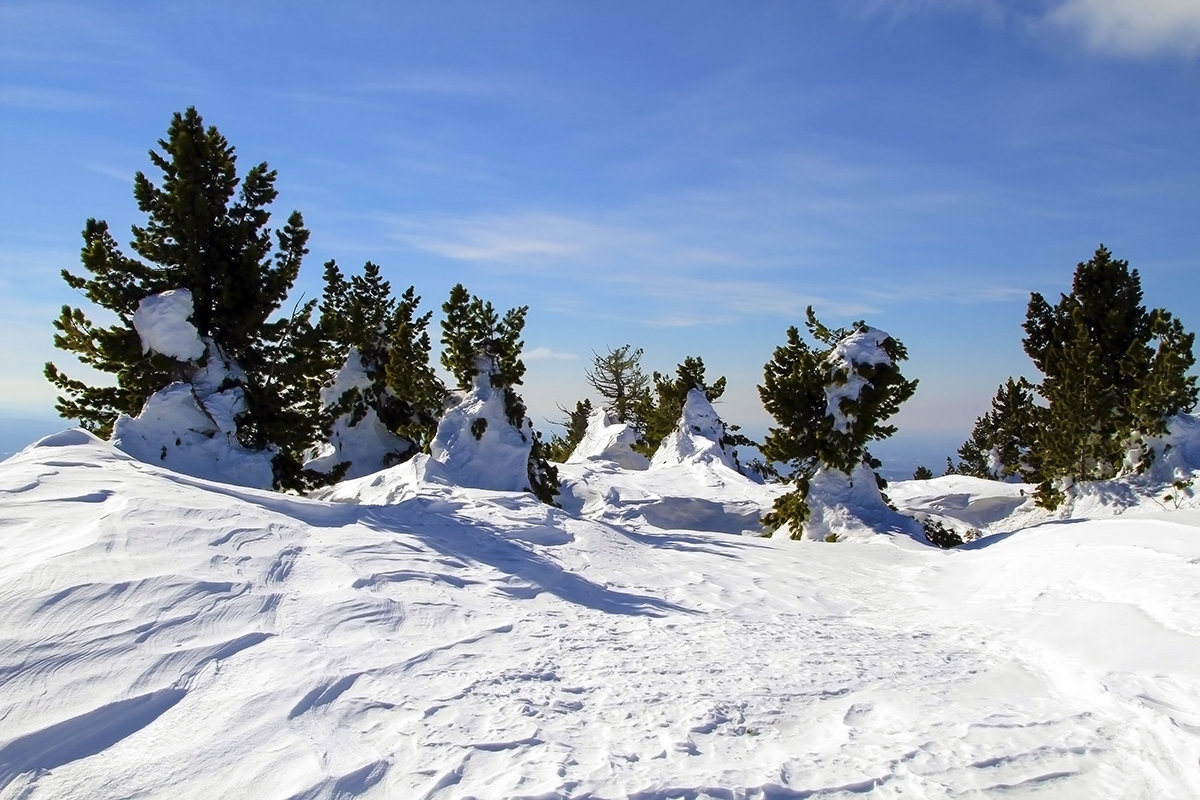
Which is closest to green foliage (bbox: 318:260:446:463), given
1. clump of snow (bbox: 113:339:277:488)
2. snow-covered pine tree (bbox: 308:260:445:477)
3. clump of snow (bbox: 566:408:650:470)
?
snow-covered pine tree (bbox: 308:260:445:477)

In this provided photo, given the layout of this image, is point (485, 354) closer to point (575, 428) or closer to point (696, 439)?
point (696, 439)

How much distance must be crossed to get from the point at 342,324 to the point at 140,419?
34.1 feet

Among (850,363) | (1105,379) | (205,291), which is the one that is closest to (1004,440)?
(1105,379)

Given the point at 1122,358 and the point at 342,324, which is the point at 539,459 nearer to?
the point at 342,324

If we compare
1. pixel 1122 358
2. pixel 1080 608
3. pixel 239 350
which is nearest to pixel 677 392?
pixel 1122 358

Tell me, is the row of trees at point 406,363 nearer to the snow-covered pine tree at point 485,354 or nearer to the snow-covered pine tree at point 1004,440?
the snow-covered pine tree at point 485,354

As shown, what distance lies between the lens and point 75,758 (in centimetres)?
328

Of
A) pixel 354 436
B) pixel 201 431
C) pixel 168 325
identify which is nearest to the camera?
pixel 201 431

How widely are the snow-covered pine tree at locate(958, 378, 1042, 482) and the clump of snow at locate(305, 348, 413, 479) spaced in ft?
91.4

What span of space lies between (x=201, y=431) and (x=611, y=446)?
22647 millimetres

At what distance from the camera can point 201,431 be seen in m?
14.1

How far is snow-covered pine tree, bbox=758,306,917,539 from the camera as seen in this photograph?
16484 mm

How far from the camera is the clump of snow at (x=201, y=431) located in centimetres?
1271

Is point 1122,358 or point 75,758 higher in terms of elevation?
point 1122,358
